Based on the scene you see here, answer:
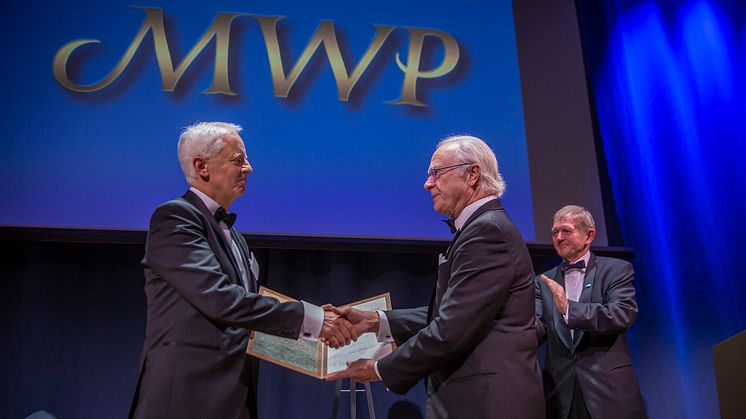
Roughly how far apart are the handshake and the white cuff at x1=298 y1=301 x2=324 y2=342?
0.23 ft

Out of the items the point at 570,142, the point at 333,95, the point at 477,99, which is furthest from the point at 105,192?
the point at 570,142

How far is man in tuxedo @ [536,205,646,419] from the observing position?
312cm

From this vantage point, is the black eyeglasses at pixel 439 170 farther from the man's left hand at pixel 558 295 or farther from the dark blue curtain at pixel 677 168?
the dark blue curtain at pixel 677 168

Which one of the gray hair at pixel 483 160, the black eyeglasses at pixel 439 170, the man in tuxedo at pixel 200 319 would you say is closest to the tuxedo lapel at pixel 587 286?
the gray hair at pixel 483 160

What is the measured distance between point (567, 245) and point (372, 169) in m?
1.39

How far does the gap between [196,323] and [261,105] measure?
2.46 meters

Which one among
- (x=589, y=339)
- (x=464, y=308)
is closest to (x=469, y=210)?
(x=464, y=308)

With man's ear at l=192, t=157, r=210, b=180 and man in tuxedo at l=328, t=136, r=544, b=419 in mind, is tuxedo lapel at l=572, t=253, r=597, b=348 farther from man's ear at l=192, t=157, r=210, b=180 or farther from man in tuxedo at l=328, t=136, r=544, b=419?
man's ear at l=192, t=157, r=210, b=180

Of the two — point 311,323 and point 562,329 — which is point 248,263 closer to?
point 311,323

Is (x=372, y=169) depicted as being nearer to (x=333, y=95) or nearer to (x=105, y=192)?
(x=333, y=95)

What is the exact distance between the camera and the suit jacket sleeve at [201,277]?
2.21 m

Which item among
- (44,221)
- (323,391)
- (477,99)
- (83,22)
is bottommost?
(323,391)

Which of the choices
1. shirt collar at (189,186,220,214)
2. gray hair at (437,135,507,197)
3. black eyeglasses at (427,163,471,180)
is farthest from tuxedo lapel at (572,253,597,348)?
shirt collar at (189,186,220,214)

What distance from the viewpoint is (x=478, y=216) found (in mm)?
2391
